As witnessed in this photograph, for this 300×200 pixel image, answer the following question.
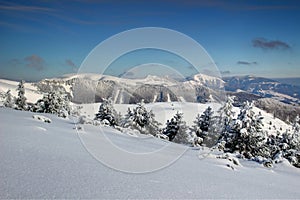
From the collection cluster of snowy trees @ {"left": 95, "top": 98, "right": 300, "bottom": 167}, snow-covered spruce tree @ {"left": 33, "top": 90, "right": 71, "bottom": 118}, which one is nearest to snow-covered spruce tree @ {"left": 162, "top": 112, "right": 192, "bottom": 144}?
cluster of snowy trees @ {"left": 95, "top": 98, "right": 300, "bottom": 167}

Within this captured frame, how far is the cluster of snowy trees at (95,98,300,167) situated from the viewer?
21969mm

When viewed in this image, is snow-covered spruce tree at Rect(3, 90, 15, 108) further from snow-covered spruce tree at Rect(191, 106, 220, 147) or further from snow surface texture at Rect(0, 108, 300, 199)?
snow surface texture at Rect(0, 108, 300, 199)

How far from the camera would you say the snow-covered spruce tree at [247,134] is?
22.0 m

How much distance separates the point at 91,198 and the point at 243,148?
21.9 m

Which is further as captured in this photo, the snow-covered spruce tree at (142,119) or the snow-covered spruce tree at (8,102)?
the snow-covered spruce tree at (8,102)

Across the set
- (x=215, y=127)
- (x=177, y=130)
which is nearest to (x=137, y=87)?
(x=177, y=130)

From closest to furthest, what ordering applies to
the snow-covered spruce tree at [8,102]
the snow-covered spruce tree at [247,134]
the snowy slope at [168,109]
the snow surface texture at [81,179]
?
the snow surface texture at [81,179] → the snowy slope at [168,109] → the snow-covered spruce tree at [247,134] → the snow-covered spruce tree at [8,102]

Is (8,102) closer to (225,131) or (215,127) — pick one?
(215,127)

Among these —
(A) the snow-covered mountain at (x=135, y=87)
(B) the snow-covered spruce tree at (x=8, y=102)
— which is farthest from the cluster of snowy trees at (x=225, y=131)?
(B) the snow-covered spruce tree at (x=8, y=102)

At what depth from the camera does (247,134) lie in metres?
21.8

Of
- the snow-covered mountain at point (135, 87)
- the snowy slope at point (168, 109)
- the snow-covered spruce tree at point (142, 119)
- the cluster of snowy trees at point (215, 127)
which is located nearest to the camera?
the snow-covered mountain at point (135, 87)

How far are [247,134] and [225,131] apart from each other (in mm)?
2749

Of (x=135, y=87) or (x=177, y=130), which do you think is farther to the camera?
(x=177, y=130)

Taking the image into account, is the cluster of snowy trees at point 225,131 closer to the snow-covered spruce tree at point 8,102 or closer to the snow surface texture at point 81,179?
the snow surface texture at point 81,179
